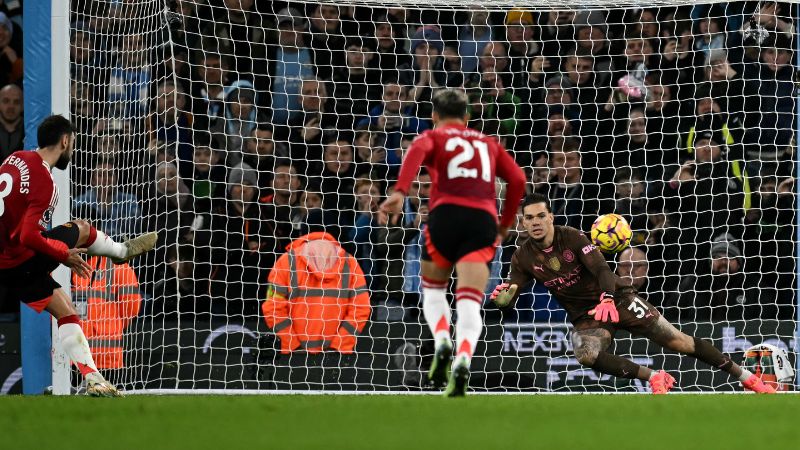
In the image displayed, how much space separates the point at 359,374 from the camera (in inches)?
416

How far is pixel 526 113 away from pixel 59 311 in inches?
217

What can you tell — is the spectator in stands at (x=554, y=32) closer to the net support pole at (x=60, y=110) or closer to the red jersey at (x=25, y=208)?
the net support pole at (x=60, y=110)

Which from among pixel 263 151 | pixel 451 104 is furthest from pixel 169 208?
pixel 451 104

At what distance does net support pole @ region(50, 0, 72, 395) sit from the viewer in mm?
9039

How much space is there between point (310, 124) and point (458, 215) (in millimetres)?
4976

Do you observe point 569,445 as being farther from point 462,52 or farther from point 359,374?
point 462,52

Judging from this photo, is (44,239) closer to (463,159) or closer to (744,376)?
(463,159)

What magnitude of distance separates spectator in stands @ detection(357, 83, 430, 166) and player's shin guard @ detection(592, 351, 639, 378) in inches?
119

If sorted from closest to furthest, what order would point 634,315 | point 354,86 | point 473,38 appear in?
1. point 634,315
2. point 354,86
3. point 473,38

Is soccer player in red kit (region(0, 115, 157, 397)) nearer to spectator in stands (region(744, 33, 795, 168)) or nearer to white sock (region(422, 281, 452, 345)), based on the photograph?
white sock (region(422, 281, 452, 345))

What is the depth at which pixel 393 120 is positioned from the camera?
454 inches

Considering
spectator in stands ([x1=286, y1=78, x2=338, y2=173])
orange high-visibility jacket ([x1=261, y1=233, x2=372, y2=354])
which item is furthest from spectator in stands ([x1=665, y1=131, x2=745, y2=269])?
spectator in stands ([x1=286, y1=78, x2=338, y2=173])

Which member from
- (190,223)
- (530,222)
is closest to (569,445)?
(530,222)

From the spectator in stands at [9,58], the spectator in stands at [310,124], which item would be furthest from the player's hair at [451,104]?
the spectator in stands at [9,58]
